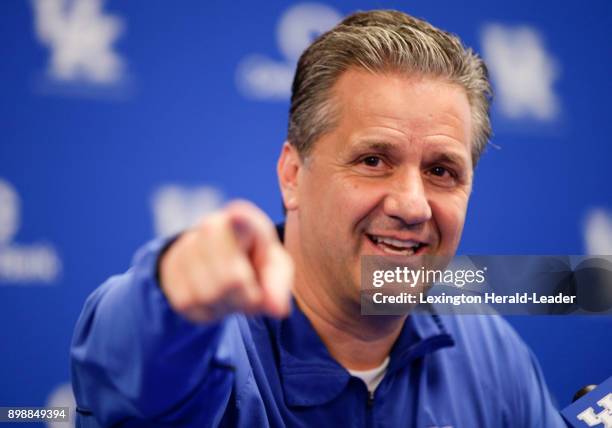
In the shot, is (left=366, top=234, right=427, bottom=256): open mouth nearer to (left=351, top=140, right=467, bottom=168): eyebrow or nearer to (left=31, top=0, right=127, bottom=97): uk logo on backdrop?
(left=351, top=140, right=467, bottom=168): eyebrow

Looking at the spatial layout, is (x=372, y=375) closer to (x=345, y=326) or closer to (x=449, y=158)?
(x=345, y=326)

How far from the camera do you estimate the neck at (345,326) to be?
111cm

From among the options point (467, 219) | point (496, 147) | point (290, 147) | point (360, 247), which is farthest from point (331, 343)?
point (496, 147)

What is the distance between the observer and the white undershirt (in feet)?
3.63

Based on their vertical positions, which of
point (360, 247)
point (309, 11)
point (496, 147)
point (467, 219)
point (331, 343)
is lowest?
point (331, 343)

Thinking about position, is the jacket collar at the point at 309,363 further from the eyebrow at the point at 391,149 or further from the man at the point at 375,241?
the eyebrow at the point at 391,149

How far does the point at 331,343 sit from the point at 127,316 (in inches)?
20.1

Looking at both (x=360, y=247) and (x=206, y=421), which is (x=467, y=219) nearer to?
(x=360, y=247)

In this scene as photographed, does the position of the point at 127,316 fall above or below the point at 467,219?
below

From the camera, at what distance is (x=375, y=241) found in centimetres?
110

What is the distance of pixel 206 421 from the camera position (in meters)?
0.80

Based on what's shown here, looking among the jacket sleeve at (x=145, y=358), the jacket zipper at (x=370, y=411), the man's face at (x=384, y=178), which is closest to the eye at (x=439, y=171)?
the man's face at (x=384, y=178)

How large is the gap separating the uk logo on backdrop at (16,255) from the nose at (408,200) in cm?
61

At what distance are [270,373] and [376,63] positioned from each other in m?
0.46
